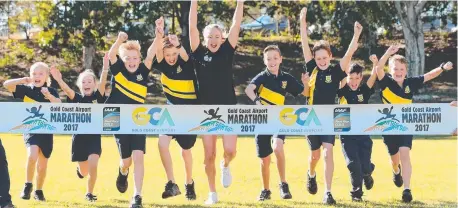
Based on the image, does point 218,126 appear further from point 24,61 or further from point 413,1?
point 24,61

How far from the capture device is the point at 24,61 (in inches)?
1507

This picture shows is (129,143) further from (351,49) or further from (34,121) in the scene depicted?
(351,49)

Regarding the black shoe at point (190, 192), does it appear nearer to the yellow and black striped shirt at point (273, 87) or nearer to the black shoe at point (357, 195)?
the yellow and black striped shirt at point (273, 87)

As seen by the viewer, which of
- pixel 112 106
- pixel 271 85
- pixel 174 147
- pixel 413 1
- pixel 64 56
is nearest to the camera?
pixel 112 106

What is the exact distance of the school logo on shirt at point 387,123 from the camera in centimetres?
819

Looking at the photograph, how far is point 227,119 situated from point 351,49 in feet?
5.94

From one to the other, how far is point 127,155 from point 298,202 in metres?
2.28

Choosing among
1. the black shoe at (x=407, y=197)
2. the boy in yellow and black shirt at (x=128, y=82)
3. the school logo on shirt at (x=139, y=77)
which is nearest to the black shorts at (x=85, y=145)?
the boy in yellow and black shirt at (x=128, y=82)

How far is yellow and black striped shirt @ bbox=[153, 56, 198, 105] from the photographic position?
328 inches

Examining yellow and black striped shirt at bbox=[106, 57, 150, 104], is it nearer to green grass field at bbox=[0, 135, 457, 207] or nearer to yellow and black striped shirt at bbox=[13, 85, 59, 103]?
yellow and black striped shirt at bbox=[13, 85, 59, 103]

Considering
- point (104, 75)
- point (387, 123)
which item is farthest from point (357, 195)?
point (104, 75)

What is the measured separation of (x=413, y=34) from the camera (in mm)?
32625

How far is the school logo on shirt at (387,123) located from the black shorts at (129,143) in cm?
282

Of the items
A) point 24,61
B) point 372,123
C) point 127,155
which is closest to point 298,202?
point 372,123
